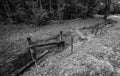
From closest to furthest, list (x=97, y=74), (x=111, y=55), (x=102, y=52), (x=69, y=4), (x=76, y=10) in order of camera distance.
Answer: (x=97, y=74), (x=111, y=55), (x=102, y=52), (x=69, y=4), (x=76, y=10)

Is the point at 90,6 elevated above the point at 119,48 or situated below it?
above

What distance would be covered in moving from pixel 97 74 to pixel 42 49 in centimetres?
482

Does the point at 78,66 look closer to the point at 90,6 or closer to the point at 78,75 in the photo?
the point at 78,75

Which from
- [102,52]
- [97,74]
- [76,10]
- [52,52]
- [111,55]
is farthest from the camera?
[76,10]

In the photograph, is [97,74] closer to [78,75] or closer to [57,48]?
[78,75]

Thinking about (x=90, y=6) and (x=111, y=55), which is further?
(x=90, y=6)

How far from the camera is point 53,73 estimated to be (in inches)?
157

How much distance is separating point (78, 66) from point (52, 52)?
2859 millimetres

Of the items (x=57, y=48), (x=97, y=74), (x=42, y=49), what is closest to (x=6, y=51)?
(x=42, y=49)

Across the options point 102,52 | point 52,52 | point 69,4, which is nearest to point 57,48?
point 52,52

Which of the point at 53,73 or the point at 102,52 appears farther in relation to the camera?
the point at 102,52

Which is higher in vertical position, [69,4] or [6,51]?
[69,4]

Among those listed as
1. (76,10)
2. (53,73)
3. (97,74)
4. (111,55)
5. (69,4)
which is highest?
(69,4)

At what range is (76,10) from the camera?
18359 mm
